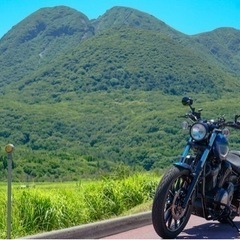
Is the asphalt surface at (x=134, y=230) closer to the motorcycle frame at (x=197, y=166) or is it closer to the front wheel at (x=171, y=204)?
the front wheel at (x=171, y=204)

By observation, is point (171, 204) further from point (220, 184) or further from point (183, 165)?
point (220, 184)

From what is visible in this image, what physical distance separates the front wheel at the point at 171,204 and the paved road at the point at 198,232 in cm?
20

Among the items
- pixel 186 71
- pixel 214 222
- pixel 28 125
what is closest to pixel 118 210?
pixel 214 222

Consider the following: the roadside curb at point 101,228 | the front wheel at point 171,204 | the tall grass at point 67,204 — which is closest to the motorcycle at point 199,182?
the front wheel at point 171,204

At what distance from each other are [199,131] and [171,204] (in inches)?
31.2

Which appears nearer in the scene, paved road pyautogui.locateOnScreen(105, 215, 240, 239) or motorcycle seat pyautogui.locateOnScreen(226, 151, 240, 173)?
paved road pyautogui.locateOnScreen(105, 215, 240, 239)

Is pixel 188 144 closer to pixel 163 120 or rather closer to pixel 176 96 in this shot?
pixel 163 120

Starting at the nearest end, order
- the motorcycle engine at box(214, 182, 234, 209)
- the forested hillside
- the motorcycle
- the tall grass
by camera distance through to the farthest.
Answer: the motorcycle < the tall grass < the motorcycle engine at box(214, 182, 234, 209) < the forested hillside

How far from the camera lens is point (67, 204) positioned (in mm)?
6109

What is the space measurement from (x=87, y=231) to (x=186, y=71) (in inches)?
4797

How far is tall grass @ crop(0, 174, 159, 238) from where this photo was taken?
5.49 metres

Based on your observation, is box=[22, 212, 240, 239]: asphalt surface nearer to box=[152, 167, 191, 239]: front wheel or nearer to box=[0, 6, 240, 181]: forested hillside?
box=[152, 167, 191, 239]: front wheel

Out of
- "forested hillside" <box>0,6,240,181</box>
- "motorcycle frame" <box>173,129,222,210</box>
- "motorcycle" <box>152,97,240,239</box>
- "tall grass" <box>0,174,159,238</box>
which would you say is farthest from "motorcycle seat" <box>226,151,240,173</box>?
"forested hillside" <box>0,6,240,181</box>

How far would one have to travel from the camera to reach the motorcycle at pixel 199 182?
525 centimetres
